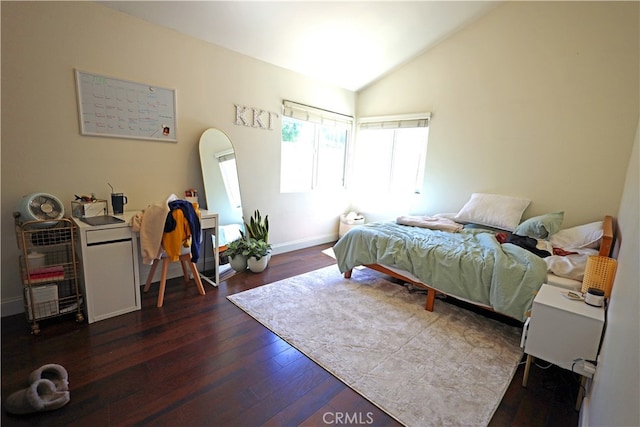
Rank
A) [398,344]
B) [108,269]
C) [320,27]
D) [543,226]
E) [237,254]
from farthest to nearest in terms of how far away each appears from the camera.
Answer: [237,254] → [320,27] → [543,226] → [108,269] → [398,344]

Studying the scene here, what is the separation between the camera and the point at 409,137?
426cm

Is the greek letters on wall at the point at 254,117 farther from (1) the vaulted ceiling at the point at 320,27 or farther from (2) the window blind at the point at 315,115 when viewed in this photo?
(1) the vaulted ceiling at the point at 320,27

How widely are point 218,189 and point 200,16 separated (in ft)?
5.21

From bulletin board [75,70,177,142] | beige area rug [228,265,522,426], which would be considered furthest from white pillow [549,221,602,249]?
bulletin board [75,70,177,142]

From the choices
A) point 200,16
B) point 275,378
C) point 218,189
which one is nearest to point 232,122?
point 218,189

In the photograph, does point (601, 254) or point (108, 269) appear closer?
point (601, 254)

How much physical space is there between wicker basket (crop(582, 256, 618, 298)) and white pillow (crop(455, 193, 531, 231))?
1.34 meters

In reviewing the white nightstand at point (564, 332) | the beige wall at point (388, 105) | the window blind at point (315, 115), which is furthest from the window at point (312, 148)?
the white nightstand at point (564, 332)

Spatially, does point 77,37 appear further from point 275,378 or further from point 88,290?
point 275,378

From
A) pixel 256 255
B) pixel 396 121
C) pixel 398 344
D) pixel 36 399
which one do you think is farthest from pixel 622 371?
pixel 396 121

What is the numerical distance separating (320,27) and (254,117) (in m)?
1.17

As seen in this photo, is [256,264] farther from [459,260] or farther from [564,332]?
[564,332]

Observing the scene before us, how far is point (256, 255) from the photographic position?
3.25 meters

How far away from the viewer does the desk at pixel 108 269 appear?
2.12 m
